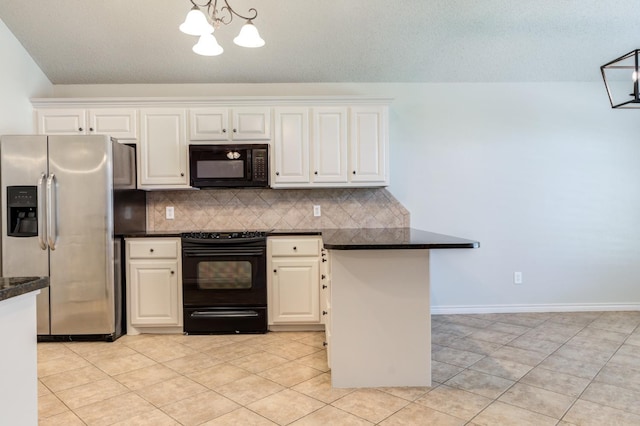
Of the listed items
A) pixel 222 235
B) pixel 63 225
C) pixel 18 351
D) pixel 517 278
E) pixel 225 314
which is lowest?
pixel 225 314

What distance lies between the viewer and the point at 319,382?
241cm

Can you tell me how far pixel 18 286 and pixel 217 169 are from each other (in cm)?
252

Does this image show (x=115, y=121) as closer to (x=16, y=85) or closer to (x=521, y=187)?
(x=16, y=85)

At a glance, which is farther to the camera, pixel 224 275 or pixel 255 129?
pixel 255 129

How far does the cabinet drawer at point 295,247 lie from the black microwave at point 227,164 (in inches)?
24.1

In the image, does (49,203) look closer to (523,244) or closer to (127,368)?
(127,368)

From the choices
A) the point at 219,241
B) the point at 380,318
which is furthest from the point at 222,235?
the point at 380,318

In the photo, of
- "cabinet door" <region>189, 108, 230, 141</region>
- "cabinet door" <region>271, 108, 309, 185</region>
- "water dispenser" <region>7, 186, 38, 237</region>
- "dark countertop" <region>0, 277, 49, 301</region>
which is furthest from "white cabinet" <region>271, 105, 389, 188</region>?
"dark countertop" <region>0, 277, 49, 301</region>

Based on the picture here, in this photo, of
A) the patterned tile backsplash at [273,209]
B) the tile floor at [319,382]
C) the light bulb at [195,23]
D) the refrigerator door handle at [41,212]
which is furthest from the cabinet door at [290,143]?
the refrigerator door handle at [41,212]

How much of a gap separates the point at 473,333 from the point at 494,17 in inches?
103

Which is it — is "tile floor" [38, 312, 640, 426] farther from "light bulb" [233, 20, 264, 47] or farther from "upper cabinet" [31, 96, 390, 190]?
"light bulb" [233, 20, 264, 47]

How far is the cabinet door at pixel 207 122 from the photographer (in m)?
3.64

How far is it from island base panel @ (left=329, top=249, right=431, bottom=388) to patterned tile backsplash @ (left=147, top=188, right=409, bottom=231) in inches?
67.4

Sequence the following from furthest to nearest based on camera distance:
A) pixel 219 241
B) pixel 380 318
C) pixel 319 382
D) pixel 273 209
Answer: pixel 273 209 < pixel 219 241 < pixel 319 382 < pixel 380 318
